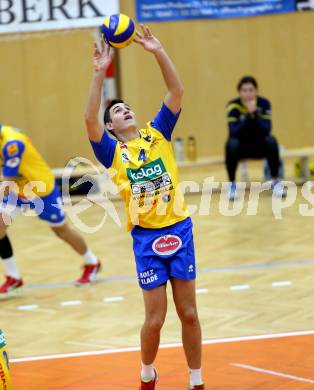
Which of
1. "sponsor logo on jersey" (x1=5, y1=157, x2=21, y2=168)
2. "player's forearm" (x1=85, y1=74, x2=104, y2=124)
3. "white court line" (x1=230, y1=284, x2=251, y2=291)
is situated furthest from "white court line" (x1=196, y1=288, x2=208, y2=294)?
"player's forearm" (x1=85, y1=74, x2=104, y2=124)

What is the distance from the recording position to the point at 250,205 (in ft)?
44.3

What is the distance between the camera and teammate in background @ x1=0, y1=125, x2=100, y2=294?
9398 mm

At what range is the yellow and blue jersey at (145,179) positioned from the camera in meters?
6.29

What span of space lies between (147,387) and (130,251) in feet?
16.2

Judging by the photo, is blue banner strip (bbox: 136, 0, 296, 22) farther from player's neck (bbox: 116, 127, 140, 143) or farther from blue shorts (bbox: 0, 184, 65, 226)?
player's neck (bbox: 116, 127, 140, 143)

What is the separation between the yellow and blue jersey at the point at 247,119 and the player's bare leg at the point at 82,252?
178 inches

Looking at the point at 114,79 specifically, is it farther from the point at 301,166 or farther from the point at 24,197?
the point at 24,197

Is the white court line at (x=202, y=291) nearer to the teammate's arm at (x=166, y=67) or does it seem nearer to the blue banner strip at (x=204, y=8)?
the teammate's arm at (x=166, y=67)

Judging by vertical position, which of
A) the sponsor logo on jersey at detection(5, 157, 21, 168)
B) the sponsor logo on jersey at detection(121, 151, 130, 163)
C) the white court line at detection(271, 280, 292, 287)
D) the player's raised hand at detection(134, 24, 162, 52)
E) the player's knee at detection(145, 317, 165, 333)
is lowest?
the white court line at detection(271, 280, 292, 287)

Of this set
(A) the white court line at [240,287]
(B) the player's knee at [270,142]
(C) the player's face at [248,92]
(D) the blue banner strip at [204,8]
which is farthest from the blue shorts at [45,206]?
(D) the blue banner strip at [204,8]

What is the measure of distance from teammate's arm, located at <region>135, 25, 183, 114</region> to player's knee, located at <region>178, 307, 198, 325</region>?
131cm

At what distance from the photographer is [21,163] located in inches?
378

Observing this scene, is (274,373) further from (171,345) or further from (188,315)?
(171,345)

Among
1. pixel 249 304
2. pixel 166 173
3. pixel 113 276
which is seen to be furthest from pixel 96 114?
pixel 113 276
